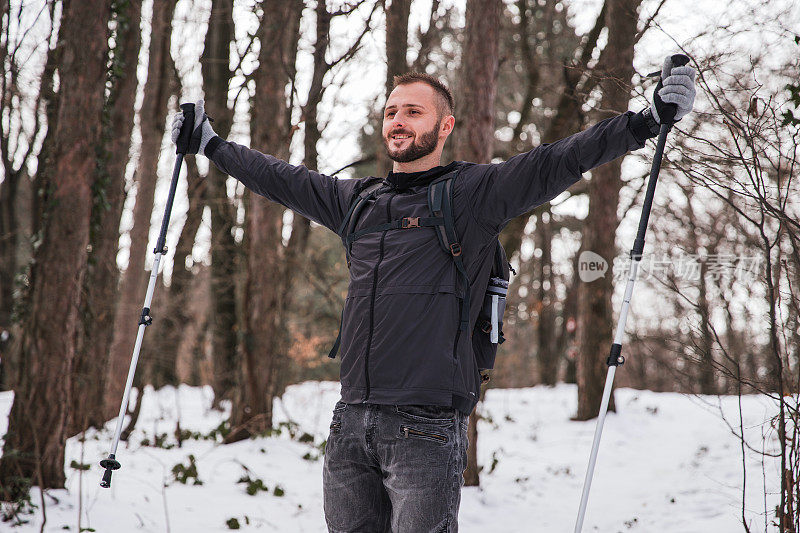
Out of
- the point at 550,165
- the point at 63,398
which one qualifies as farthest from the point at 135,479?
the point at 550,165

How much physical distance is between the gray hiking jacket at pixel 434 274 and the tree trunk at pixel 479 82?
382 centimetres

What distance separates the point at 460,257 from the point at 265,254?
599cm

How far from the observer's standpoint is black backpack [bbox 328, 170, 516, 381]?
248 cm

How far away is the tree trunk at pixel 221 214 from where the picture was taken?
10617 mm

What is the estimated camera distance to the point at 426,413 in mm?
2396

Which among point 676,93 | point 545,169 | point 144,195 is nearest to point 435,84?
point 545,169

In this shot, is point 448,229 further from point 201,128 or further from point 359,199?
point 201,128

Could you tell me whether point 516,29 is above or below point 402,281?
above

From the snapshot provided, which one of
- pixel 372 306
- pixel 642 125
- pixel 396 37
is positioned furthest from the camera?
pixel 396 37

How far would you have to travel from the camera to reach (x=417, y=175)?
8.79 feet

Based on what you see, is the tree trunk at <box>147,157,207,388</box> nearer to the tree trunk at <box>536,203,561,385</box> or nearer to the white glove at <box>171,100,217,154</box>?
the white glove at <box>171,100,217,154</box>

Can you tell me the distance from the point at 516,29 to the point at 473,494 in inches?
337

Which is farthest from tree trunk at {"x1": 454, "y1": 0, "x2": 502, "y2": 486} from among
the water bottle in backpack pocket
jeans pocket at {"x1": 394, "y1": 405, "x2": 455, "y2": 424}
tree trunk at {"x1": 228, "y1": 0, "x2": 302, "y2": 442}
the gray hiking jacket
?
jeans pocket at {"x1": 394, "y1": 405, "x2": 455, "y2": 424}

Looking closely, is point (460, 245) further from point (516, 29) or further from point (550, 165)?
point (516, 29)
